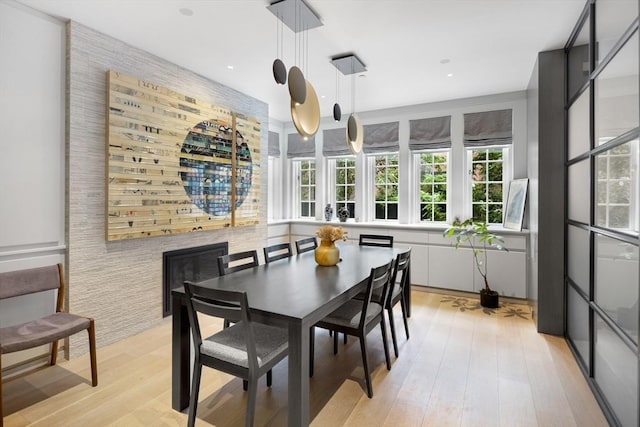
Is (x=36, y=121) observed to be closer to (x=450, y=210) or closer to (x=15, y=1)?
(x=15, y=1)

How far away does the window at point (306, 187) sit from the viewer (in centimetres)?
611

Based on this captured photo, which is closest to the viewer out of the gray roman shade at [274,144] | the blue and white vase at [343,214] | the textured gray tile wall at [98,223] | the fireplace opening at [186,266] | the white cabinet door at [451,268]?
the textured gray tile wall at [98,223]

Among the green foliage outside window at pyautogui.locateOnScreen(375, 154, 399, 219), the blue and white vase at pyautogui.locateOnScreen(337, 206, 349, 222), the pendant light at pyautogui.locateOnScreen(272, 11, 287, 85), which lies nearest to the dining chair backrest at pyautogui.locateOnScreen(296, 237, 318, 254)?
the blue and white vase at pyautogui.locateOnScreen(337, 206, 349, 222)

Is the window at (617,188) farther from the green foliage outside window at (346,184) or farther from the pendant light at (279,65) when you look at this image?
the green foliage outside window at (346,184)

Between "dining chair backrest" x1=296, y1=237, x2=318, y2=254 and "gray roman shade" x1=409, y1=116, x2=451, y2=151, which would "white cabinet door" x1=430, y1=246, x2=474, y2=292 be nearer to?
"gray roman shade" x1=409, y1=116, x2=451, y2=151

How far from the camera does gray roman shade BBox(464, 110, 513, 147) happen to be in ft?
14.5

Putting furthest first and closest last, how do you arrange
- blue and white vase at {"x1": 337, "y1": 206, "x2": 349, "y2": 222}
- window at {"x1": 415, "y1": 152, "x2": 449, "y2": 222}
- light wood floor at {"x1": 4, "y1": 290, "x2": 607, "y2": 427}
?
blue and white vase at {"x1": 337, "y1": 206, "x2": 349, "y2": 222}
window at {"x1": 415, "y1": 152, "x2": 449, "y2": 222}
light wood floor at {"x1": 4, "y1": 290, "x2": 607, "y2": 427}

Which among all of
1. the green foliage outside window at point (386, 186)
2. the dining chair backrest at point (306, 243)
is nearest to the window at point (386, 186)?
the green foliage outside window at point (386, 186)

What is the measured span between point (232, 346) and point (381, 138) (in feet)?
13.6

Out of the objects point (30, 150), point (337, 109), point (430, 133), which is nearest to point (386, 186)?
point (430, 133)

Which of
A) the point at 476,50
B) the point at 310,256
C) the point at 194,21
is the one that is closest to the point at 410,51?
the point at 476,50

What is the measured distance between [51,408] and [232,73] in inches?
130

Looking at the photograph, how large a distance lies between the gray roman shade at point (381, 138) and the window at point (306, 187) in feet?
3.80

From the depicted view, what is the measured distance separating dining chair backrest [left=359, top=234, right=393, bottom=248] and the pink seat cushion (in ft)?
9.29
